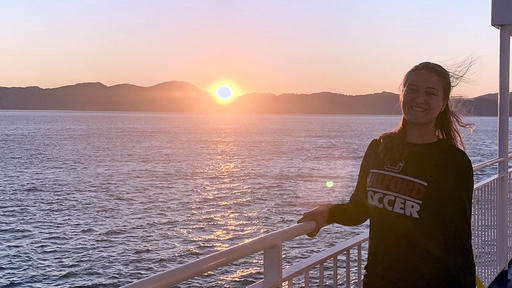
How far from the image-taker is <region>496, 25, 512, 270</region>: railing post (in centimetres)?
558

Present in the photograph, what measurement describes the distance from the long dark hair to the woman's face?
0.03 metres

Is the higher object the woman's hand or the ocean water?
the woman's hand

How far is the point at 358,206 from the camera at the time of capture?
7.85ft

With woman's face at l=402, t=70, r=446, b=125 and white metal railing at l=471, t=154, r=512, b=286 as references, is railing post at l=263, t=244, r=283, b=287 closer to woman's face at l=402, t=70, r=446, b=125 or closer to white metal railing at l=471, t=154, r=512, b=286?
woman's face at l=402, t=70, r=446, b=125

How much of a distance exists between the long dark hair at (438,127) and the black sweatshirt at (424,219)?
0.04 meters

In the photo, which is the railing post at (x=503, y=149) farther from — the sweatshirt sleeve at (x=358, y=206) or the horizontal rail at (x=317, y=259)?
the sweatshirt sleeve at (x=358, y=206)

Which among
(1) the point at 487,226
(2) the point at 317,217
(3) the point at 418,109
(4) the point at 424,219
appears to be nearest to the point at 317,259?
(2) the point at 317,217

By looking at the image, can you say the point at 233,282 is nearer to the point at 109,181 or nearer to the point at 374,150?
the point at 374,150

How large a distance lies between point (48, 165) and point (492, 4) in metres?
53.7

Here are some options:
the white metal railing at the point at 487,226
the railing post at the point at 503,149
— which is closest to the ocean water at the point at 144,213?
the white metal railing at the point at 487,226

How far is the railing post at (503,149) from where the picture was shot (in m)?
5.58

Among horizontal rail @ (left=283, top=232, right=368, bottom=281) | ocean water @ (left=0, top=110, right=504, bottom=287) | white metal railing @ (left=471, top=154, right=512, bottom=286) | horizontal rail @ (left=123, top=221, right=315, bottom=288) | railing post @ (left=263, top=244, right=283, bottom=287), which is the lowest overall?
ocean water @ (left=0, top=110, right=504, bottom=287)

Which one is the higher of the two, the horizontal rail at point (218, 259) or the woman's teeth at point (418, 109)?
the woman's teeth at point (418, 109)

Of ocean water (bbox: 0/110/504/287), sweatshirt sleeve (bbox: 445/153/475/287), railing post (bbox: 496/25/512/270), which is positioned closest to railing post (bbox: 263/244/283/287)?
sweatshirt sleeve (bbox: 445/153/475/287)
